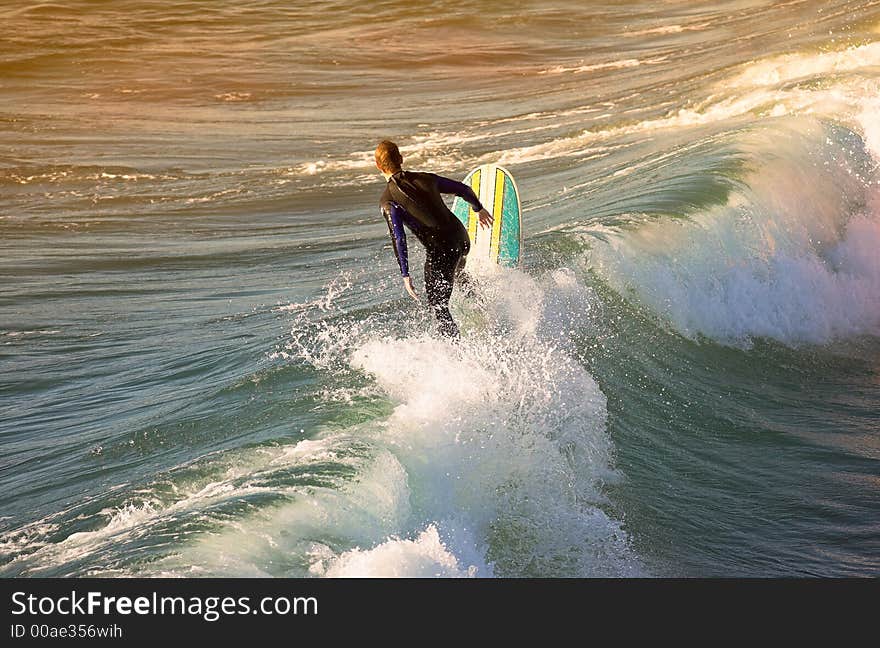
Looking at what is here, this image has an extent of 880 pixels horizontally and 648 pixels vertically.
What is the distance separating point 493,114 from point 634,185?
8023mm

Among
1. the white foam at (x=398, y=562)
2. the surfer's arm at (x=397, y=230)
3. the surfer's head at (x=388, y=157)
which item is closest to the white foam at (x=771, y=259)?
the surfer's arm at (x=397, y=230)

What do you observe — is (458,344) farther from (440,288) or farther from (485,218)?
(485,218)

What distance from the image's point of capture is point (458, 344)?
24.0 ft

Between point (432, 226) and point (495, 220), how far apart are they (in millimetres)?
1780

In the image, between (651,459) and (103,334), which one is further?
(103,334)

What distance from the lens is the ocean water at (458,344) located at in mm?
5781

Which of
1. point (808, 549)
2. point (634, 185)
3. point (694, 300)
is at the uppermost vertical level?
point (634, 185)

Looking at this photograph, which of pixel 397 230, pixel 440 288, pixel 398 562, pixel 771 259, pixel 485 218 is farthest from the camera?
pixel 771 259

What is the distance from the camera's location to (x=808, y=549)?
6.10 m

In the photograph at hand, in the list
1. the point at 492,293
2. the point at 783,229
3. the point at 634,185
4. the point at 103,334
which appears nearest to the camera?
the point at 492,293

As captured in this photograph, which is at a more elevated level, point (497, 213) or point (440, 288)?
point (497, 213)

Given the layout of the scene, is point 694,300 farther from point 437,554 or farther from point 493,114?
point 493,114

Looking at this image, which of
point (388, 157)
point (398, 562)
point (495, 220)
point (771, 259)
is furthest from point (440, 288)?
point (771, 259)
